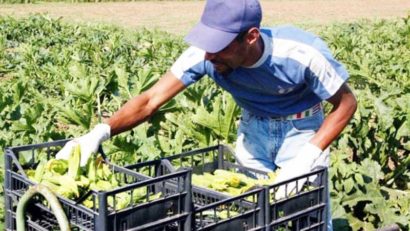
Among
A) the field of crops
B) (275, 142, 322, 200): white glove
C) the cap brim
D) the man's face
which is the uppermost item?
the cap brim

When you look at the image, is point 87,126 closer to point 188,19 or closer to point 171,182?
point 171,182

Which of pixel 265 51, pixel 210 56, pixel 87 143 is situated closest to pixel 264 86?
pixel 265 51

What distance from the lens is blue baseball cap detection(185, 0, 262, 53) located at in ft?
10.1

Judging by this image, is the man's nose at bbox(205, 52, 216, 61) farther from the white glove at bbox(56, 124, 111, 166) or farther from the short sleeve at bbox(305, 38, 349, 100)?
the white glove at bbox(56, 124, 111, 166)

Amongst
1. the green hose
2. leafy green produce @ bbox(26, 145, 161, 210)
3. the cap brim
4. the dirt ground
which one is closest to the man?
the cap brim

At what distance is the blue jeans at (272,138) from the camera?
12.4ft

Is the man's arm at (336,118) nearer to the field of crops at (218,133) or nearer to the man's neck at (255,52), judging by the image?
the man's neck at (255,52)

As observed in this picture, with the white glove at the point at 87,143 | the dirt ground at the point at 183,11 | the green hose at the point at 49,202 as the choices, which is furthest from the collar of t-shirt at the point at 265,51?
the dirt ground at the point at 183,11

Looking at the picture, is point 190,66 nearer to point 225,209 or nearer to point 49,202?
point 225,209

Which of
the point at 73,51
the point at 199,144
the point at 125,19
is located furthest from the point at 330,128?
the point at 125,19

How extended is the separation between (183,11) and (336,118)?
29.0 metres

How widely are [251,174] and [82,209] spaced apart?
1238mm

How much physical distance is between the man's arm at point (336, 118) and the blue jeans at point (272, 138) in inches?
6.0

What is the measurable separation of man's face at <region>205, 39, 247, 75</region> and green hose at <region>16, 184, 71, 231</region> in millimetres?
904
